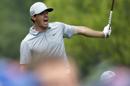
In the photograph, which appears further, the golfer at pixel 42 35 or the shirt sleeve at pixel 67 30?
the shirt sleeve at pixel 67 30

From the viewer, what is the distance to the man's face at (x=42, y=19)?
5730 mm

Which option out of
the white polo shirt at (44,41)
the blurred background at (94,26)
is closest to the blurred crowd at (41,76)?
the white polo shirt at (44,41)

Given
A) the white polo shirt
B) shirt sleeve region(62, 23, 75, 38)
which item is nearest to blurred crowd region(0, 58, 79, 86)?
the white polo shirt

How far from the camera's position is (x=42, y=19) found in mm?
5738

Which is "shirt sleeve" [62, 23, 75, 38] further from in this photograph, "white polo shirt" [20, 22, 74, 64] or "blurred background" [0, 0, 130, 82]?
"blurred background" [0, 0, 130, 82]

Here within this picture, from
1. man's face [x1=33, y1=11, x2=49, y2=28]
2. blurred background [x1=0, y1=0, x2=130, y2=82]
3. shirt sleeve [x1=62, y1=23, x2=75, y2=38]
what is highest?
man's face [x1=33, y1=11, x2=49, y2=28]

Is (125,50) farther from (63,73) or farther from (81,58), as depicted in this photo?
(63,73)

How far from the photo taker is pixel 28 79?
9.64 feet

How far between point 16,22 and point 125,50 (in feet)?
67.1

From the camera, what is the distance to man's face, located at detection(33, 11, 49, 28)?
5.73 metres

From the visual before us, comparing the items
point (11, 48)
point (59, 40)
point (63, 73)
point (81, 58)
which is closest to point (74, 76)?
point (63, 73)

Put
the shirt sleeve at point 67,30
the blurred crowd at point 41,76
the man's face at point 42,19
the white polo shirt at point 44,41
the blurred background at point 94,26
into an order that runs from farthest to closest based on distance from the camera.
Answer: the blurred background at point 94,26 < the shirt sleeve at point 67,30 < the man's face at point 42,19 < the white polo shirt at point 44,41 < the blurred crowd at point 41,76

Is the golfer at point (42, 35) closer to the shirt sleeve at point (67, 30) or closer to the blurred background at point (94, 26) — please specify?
the shirt sleeve at point (67, 30)

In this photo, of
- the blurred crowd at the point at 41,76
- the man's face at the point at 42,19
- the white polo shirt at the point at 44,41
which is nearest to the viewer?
the blurred crowd at the point at 41,76
